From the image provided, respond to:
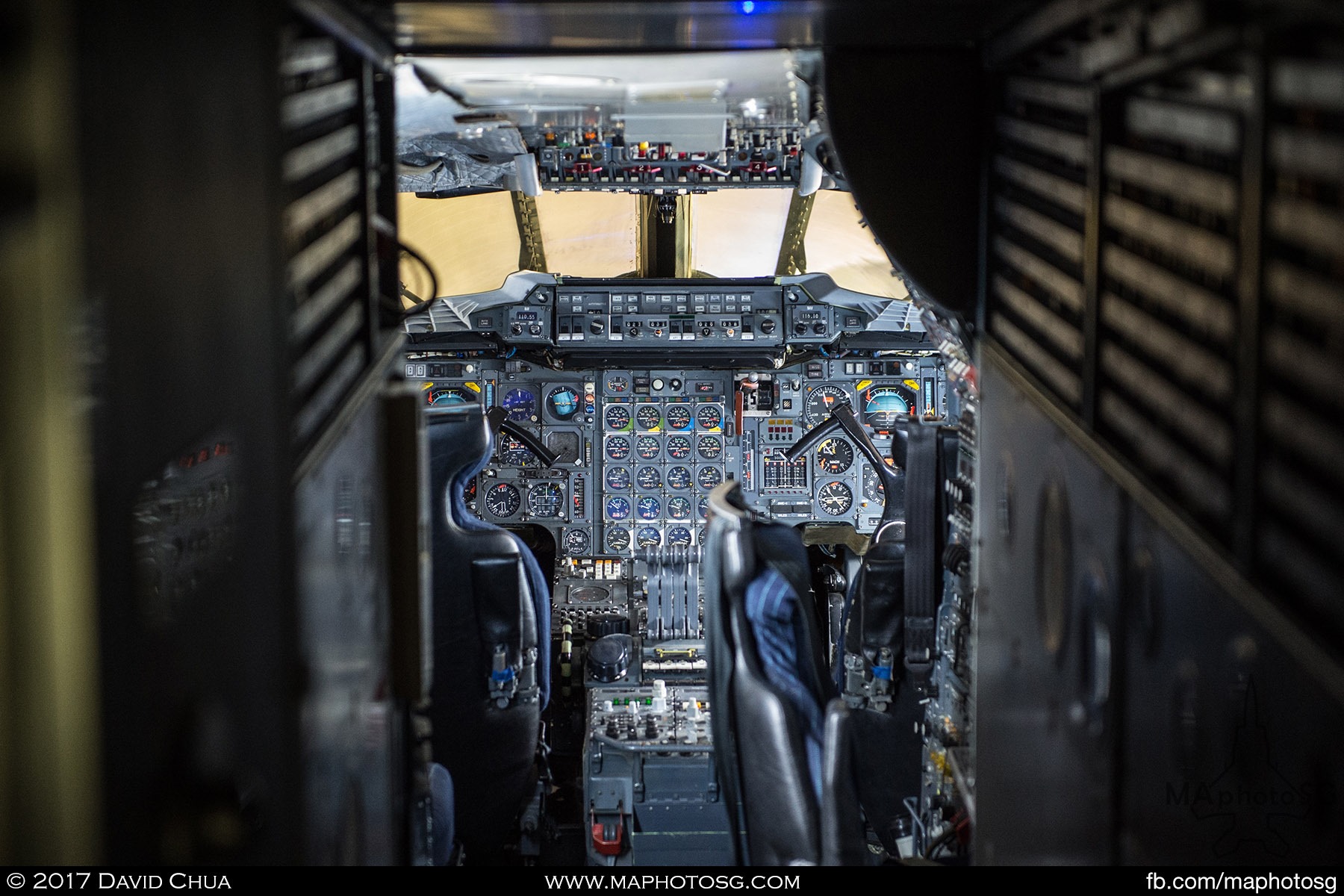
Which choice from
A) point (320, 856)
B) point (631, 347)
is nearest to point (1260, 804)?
point (320, 856)

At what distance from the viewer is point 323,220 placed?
6.38ft

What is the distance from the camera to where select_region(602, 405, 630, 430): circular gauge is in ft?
25.6

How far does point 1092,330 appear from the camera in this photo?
1.90m

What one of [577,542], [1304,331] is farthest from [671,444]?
[1304,331]

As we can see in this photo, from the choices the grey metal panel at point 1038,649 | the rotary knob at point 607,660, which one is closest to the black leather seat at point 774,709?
the grey metal panel at point 1038,649

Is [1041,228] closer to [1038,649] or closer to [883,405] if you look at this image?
[1038,649]

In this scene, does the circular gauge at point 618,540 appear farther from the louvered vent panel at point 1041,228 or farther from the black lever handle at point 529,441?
the louvered vent panel at point 1041,228

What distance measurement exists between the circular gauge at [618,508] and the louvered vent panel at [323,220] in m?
5.63

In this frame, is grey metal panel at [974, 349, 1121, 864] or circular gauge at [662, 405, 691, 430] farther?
circular gauge at [662, 405, 691, 430]

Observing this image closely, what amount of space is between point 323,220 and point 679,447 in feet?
19.6

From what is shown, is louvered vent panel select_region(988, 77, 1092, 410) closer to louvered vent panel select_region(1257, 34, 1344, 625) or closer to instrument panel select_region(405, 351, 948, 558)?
louvered vent panel select_region(1257, 34, 1344, 625)

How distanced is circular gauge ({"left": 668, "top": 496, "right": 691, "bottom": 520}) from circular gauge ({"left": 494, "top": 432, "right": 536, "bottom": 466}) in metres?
0.99

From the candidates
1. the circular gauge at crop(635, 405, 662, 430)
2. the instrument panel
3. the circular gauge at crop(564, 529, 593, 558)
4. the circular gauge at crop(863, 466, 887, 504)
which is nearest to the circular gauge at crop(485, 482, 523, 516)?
the instrument panel

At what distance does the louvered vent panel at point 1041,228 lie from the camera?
2.02 m
